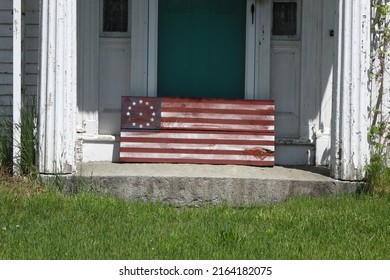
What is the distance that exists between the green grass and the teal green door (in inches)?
81.0

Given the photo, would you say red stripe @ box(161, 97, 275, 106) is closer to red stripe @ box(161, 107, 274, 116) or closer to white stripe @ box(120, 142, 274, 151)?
red stripe @ box(161, 107, 274, 116)

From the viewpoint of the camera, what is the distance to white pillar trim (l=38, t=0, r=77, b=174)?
8672 millimetres

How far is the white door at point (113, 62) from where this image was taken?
10062 mm

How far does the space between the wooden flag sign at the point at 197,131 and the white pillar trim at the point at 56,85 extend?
1093 mm

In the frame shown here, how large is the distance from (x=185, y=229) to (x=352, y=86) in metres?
2.70

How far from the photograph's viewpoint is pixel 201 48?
10.2 metres

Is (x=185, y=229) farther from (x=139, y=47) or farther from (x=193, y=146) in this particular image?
(x=139, y=47)

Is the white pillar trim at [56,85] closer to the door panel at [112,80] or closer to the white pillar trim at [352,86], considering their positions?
the door panel at [112,80]

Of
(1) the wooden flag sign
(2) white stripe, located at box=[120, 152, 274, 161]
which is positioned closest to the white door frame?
(1) the wooden flag sign

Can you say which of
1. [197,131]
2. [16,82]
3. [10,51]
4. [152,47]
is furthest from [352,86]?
[10,51]

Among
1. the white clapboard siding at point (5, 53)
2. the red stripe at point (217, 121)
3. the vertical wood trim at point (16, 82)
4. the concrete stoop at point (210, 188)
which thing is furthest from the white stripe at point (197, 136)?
the white clapboard siding at point (5, 53)

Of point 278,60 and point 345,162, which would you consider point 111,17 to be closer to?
point 278,60

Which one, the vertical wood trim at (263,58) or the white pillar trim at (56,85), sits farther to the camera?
the vertical wood trim at (263,58)

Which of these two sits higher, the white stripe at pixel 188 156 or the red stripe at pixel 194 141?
the red stripe at pixel 194 141
